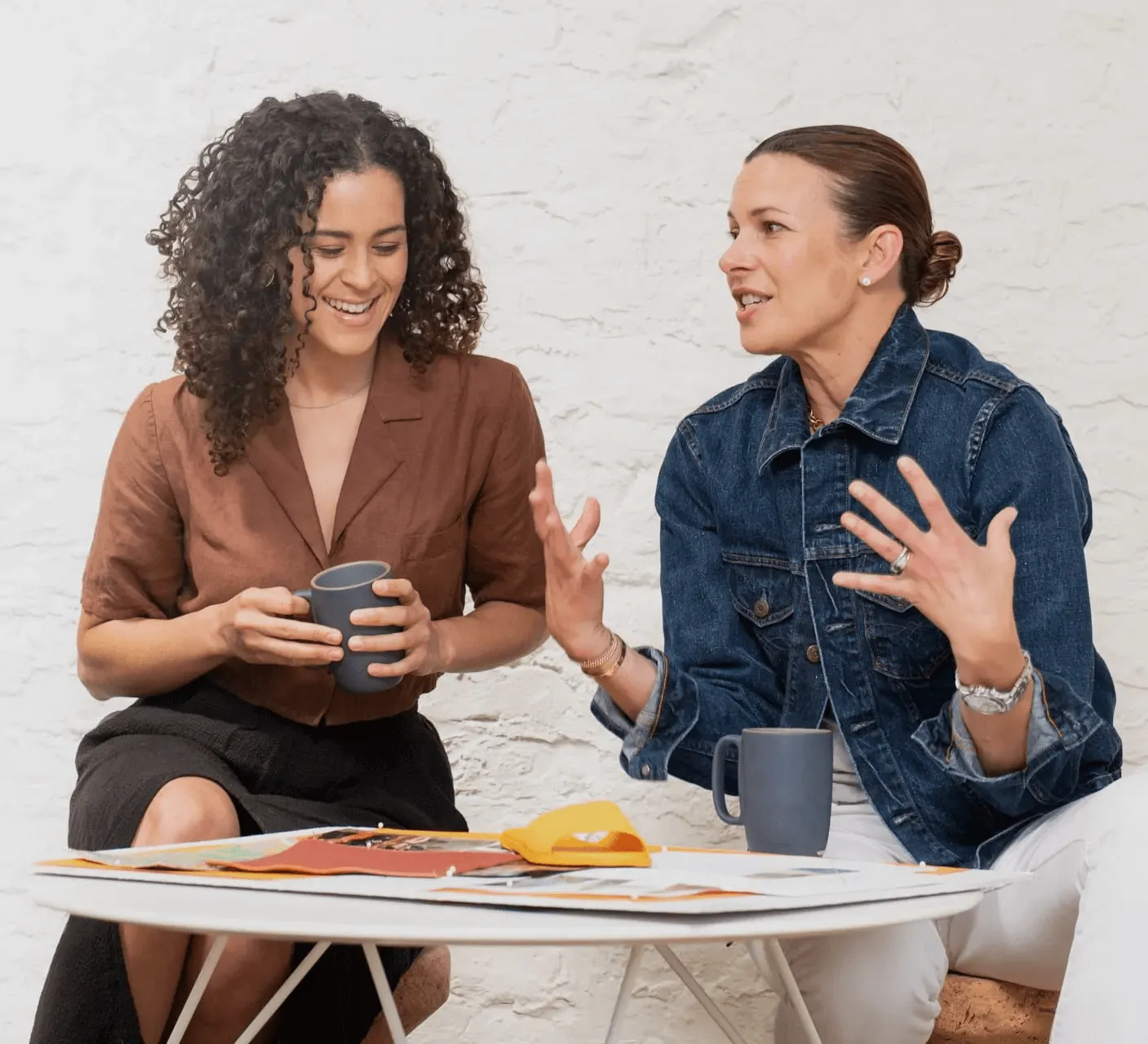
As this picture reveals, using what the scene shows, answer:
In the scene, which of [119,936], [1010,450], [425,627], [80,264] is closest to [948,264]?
[1010,450]

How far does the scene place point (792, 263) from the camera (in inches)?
70.6

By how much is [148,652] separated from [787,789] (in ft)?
2.62

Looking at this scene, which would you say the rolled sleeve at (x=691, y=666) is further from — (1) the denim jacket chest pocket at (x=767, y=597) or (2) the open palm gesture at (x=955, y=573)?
(2) the open palm gesture at (x=955, y=573)

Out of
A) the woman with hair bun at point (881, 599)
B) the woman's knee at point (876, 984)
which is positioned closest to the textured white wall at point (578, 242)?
the woman with hair bun at point (881, 599)

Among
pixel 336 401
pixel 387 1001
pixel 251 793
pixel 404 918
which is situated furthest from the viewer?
pixel 336 401

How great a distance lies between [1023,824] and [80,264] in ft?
5.71

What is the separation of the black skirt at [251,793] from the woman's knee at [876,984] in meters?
0.43

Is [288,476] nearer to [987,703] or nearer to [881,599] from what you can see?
[881,599]

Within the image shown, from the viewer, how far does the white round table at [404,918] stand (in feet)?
2.90

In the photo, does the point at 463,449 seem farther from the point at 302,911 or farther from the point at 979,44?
the point at 979,44

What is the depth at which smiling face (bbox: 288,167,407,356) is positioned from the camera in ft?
5.97

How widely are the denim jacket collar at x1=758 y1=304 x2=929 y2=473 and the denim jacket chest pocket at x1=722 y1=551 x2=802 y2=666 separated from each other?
0.12m

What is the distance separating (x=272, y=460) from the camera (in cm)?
184

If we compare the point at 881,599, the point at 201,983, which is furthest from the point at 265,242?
the point at 201,983
